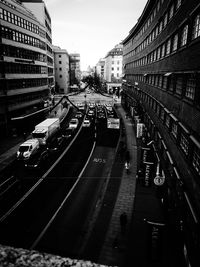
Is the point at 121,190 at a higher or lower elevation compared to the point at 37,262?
lower

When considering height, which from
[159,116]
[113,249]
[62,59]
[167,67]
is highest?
[62,59]

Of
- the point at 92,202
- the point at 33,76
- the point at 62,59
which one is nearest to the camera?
the point at 92,202

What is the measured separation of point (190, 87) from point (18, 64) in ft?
126

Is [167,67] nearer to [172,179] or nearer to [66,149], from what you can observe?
[172,179]

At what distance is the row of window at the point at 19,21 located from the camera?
122 ft

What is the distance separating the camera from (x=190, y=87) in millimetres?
14438

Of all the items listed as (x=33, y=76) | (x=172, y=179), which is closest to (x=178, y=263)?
(x=172, y=179)

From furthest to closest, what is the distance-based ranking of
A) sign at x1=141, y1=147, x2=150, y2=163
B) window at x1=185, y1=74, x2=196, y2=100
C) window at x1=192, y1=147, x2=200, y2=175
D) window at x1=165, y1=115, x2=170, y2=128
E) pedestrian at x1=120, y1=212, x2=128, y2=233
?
sign at x1=141, y1=147, x2=150, y2=163 < window at x1=165, y1=115, x2=170, y2=128 < pedestrian at x1=120, y1=212, x2=128, y2=233 < window at x1=185, y1=74, x2=196, y2=100 < window at x1=192, y1=147, x2=200, y2=175

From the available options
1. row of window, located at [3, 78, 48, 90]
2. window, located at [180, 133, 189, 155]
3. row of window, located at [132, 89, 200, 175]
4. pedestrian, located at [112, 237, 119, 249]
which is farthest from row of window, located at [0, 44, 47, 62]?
pedestrian, located at [112, 237, 119, 249]

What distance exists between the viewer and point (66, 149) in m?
34.7

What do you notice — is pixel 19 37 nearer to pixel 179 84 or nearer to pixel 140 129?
pixel 140 129

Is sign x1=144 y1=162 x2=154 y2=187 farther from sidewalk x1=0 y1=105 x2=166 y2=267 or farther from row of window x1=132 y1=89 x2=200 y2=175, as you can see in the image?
row of window x1=132 y1=89 x2=200 y2=175

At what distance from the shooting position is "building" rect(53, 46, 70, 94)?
12570 cm

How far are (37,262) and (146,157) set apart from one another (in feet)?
73.1
